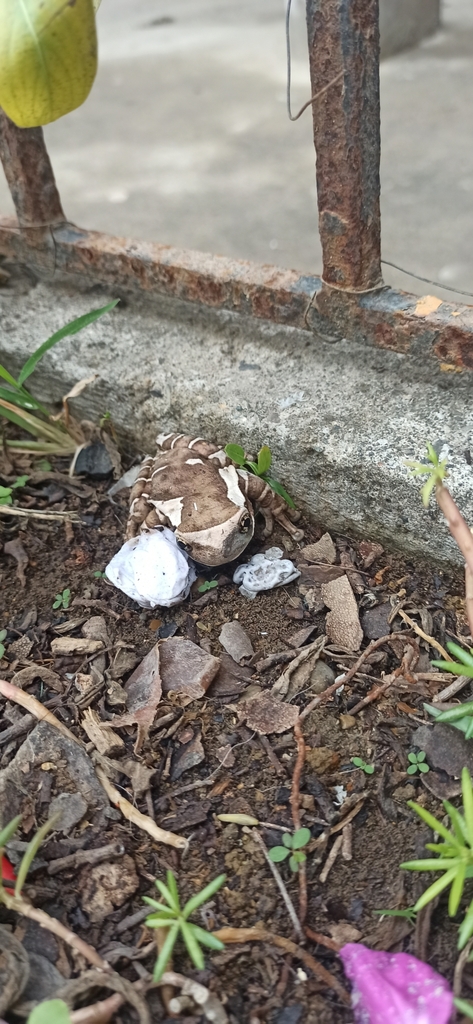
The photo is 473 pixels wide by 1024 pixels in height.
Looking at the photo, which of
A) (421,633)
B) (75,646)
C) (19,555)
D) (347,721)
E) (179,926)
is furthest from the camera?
(19,555)

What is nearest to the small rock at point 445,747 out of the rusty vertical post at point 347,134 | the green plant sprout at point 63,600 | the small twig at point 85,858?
the small twig at point 85,858

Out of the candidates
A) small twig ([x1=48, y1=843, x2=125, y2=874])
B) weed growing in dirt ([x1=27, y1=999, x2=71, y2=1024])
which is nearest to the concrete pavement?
small twig ([x1=48, y1=843, x2=125, y2=874])

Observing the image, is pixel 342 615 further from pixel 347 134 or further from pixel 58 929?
pixel 347 134

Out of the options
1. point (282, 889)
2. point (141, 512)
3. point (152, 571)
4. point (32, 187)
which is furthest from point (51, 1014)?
point (32, 187)

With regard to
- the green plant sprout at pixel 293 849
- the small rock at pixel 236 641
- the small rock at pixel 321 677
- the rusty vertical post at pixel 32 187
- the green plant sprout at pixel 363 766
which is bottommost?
the green plant sprout at pixel 293 849

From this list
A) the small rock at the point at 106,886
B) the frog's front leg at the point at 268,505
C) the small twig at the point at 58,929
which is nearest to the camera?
the small twig at the point at 58,929

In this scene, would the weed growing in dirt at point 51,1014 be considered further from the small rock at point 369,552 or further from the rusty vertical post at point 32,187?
the rusty vertical post at point 32,187

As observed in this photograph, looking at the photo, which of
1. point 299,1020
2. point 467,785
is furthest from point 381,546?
point 299,1020
